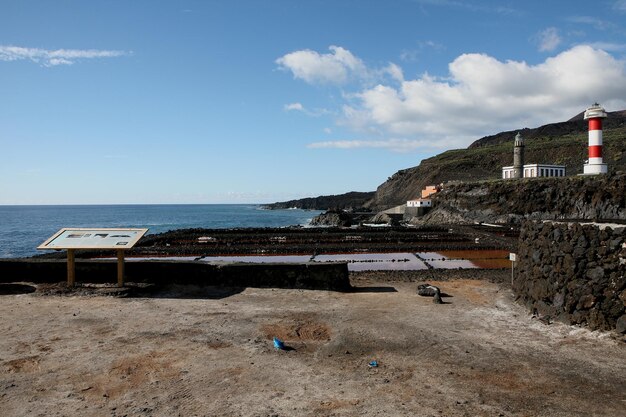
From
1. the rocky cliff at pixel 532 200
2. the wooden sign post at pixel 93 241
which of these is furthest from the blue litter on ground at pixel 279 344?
the rocky cliff at pixel 532 200

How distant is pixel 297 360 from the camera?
6887 mm

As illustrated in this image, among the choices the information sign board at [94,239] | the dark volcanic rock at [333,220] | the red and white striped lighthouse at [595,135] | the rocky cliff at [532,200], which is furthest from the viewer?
the dark volcanic rock at [333,220]

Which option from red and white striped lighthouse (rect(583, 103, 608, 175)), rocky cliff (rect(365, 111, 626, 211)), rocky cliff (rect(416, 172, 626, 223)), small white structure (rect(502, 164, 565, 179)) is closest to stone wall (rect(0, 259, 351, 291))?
rocky cliff (rect(416, 172, 626, 223))

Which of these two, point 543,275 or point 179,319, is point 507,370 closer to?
point 543,275

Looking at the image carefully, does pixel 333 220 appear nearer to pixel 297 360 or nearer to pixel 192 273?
pixel 192 273

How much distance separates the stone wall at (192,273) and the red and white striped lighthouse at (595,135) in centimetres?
3879

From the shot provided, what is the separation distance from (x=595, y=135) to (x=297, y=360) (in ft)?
146

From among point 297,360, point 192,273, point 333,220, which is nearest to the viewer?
point 297,360

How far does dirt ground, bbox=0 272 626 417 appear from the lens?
5391mm

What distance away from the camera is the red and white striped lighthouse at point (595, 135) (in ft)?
134

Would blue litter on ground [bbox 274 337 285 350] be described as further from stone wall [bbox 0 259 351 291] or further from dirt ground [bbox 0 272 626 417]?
stone wall [bbox 0 259 351 291]

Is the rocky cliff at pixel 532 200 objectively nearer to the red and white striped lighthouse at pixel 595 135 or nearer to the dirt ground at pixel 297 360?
the red and white striped lighthouse at pixel 595 135

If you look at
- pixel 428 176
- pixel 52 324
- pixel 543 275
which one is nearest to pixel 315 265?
pixel 543 275

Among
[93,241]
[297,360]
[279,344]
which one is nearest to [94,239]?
[93,241]
